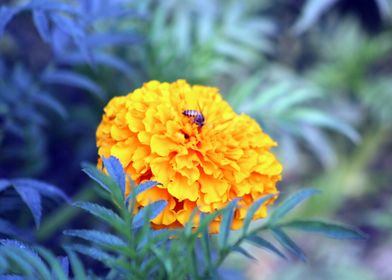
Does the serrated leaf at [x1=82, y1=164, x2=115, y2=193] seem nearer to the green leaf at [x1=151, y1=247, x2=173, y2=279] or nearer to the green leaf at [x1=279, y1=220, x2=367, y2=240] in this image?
the green leaf at [x1=151, y1=247, x2=173, y2=279]

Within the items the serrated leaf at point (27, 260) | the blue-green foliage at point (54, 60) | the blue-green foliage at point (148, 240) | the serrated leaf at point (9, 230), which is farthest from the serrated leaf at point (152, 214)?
the blue-green foliage at point (54, 60)

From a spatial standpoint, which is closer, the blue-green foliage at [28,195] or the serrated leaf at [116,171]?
the serrated leaf at [116,171]

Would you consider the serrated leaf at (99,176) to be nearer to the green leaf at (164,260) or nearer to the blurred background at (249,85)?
the green leaf at (164,260)

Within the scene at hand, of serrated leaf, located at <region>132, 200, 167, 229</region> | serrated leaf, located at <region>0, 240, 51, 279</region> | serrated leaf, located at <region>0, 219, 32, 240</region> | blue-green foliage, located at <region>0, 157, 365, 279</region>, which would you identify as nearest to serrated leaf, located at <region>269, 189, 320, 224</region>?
blue-green foliage, located at <region>0, 157, 365, 279</region>

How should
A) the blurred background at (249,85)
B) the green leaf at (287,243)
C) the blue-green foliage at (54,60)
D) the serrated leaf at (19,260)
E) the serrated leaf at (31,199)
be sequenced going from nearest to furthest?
Answer: the serrated leaf at (19,260) < the green leaf at (287,243) < the serrated leaf at (31,199) < the blue-green foliage at (54,60) < the blurred background at (249,85)

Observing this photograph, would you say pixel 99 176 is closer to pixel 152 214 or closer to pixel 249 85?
pixel 152 214
